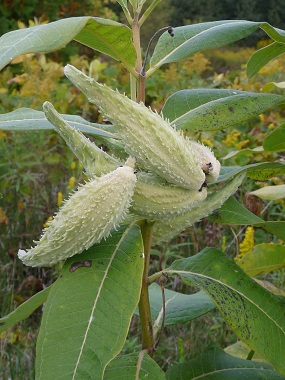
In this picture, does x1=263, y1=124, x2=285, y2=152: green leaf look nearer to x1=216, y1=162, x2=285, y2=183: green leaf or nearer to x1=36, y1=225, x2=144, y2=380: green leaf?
x1=216, y1=162, x2=285, y2=183: green leaf

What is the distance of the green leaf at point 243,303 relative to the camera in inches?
48.8

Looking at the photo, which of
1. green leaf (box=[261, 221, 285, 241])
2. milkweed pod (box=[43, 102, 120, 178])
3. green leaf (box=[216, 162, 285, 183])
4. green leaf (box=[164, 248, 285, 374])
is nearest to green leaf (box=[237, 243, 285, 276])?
green leaf (box=[261, 221, 285, 241])

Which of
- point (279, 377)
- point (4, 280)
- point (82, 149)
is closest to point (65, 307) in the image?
point (82, 149)

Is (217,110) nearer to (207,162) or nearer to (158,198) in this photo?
(207,162)

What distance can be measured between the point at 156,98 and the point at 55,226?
15.1 feet

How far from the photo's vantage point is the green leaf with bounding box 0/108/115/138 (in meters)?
1.28

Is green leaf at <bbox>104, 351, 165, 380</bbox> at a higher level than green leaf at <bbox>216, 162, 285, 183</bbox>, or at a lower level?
lower

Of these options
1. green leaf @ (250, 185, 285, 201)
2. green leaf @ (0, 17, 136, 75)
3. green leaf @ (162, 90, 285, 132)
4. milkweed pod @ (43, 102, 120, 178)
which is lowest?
green leaf @ (250, 185, 285, 201)

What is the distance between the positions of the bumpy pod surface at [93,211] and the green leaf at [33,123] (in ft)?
0.83

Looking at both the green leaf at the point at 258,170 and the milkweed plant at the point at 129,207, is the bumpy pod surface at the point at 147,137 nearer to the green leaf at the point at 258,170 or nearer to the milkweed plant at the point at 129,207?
the milkweed plant at the point at 129,207

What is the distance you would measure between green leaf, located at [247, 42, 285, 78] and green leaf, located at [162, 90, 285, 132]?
8 centimetres

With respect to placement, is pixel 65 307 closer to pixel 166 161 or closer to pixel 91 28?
pixel 166 161

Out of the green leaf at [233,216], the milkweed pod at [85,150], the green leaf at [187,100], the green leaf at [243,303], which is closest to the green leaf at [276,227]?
the green leaf at [233,216]

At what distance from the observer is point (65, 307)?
1.10 meters
